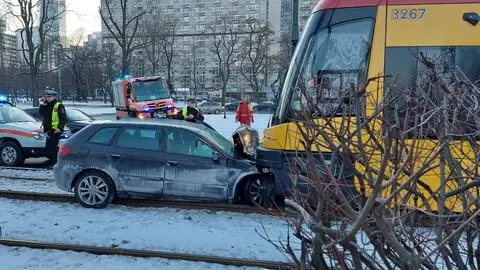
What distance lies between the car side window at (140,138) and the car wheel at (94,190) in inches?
24.0

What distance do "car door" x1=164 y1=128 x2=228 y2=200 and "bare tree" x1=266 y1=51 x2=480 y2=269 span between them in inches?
177

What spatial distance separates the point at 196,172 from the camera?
21.8ft

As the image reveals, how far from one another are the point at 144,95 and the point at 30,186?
1351cm

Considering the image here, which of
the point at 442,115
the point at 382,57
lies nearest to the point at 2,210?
the point at 382,57

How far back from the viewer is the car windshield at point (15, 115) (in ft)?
37.5

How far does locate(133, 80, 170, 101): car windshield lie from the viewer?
70.3ft

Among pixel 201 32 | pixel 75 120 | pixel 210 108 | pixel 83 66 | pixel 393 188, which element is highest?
pixel 201 32

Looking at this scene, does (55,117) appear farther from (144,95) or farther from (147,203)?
(144,95)

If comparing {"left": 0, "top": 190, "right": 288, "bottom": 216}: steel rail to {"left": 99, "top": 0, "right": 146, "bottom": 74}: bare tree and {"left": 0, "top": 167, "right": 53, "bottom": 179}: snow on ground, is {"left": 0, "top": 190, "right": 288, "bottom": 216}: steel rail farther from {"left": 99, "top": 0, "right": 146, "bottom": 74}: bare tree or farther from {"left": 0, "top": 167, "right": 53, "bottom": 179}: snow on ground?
{"left": 99, "top": 0, "right": 146, "bottom": 74}: bare tree

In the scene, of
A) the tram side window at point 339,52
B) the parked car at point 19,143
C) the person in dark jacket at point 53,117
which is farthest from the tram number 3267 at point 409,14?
the parked car at point 19,143

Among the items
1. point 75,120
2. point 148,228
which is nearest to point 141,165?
point 148,228

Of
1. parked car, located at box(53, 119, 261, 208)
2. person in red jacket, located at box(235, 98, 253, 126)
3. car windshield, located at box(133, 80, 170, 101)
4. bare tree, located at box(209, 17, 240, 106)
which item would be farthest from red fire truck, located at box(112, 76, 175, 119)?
bare tree, located at box(209, 17, 240, 106)

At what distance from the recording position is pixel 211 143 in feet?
22.2

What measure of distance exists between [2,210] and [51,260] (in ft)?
8.32
